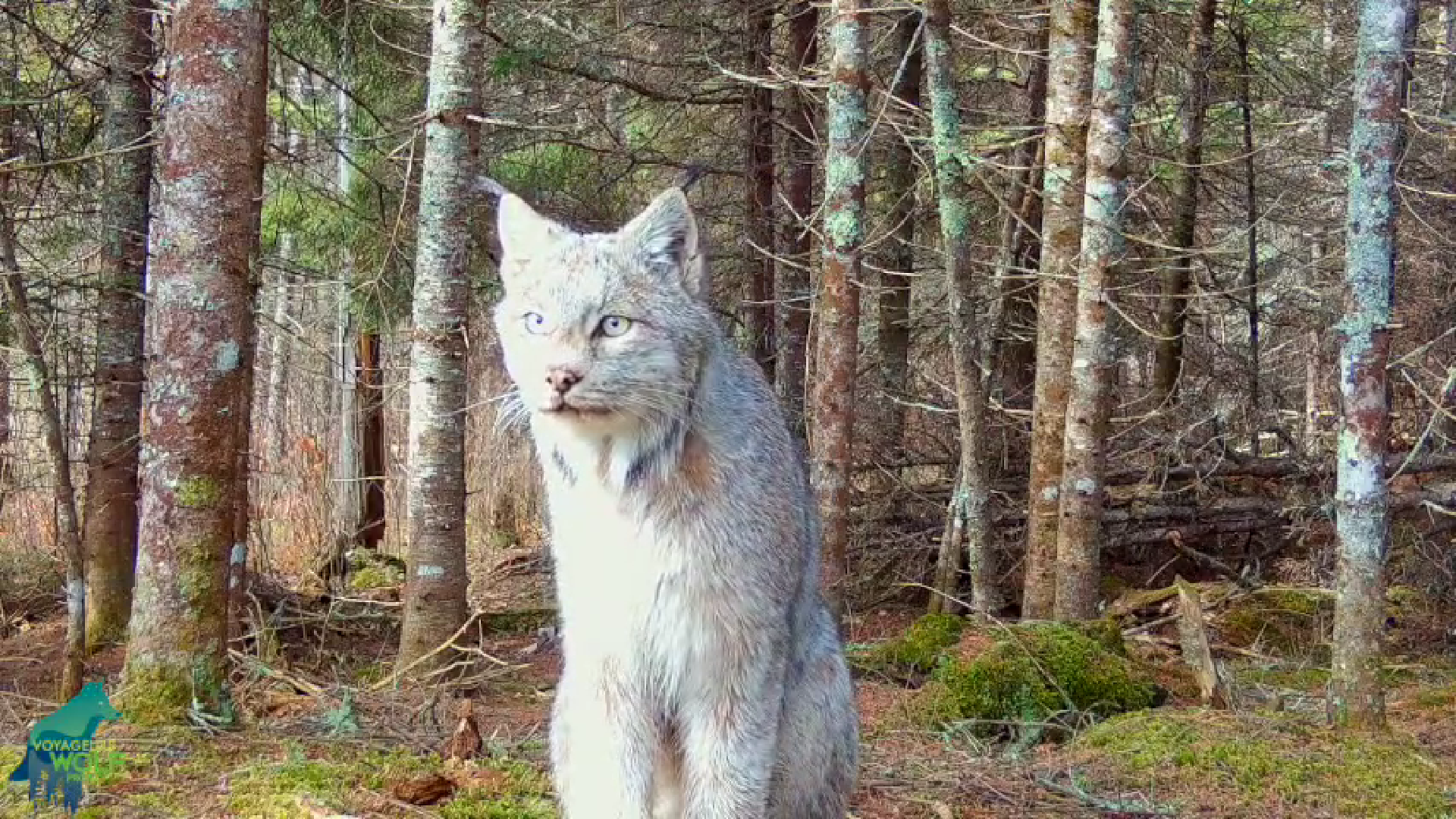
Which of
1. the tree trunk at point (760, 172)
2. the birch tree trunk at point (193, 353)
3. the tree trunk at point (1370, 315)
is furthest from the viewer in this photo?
the tree trunk at point (760, 172)

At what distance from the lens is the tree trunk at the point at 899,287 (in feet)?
42.2

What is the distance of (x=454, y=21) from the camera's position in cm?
792

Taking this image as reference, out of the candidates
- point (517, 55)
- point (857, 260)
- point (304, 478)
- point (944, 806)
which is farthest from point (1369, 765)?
point (304, 478)

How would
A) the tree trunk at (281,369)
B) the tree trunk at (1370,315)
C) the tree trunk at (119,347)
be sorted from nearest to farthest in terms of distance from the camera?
the tree trunk at (1370,315), the tree trunk at (119,347), the tree trunk at (281,369)

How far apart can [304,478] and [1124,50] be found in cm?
979

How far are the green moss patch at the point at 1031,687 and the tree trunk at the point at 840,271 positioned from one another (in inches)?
61.2

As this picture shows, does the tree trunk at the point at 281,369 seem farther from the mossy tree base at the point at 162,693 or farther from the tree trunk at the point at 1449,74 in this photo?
the tree trunk at the point at 1449,74

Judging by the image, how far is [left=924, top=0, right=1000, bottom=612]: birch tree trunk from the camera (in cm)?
906

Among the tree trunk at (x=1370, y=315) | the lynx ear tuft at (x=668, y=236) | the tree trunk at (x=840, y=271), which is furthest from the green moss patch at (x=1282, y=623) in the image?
the lynx ear tuft at (x=668, y=236)

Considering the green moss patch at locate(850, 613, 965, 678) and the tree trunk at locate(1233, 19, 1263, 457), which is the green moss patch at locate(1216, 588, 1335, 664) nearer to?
the tree trunk at locate(1233, 19, 1263, 457)

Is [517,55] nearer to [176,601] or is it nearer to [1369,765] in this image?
[176,601]

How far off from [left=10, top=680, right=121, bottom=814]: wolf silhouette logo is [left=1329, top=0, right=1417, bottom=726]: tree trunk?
19.5 feet

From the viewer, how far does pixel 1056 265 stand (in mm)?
8633

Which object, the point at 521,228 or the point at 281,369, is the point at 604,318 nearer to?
the point at 521,228
